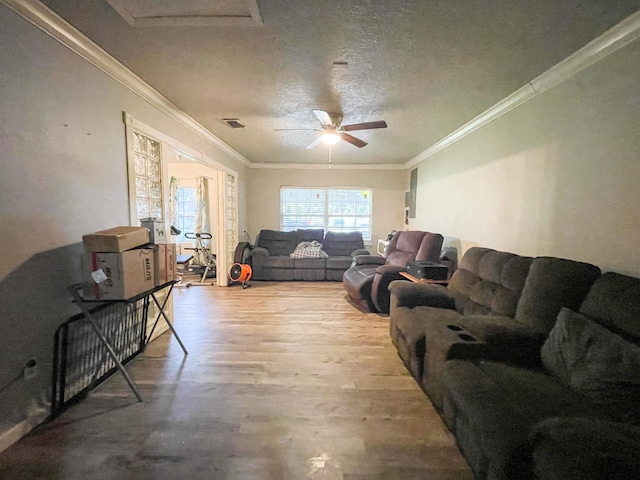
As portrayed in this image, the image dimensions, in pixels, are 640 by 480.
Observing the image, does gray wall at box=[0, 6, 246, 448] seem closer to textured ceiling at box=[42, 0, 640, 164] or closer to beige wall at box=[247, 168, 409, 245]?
textured ceiling at box=[42, 0, 640, 164]

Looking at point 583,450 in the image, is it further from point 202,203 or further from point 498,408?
point 202,203

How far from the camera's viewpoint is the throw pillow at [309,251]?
19.5ft

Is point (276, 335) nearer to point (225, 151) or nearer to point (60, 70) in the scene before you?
point (60, 70)

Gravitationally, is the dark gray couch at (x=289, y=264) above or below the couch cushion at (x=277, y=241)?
below

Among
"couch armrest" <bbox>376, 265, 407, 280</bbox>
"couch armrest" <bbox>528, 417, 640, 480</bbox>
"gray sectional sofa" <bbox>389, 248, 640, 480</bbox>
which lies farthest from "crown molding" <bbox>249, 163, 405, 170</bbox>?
"couch armrest" <bbox>528, 417, 640, 480</bbox>

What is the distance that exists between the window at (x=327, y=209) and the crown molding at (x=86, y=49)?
143 inches

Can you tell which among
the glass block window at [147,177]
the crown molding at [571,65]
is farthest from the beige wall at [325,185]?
the glass block window at [147,177]

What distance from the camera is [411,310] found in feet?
8.87

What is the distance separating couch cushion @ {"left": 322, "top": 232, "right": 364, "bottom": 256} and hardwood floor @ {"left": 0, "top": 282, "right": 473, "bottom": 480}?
11.2 ft

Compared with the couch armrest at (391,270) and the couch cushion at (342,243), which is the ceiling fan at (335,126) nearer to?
the couch armrest at (391,270)

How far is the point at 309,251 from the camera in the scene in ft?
19.7

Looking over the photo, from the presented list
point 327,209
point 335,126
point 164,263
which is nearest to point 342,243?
point 327,209

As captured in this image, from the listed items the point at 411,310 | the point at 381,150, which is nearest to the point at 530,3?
the point at 411,310

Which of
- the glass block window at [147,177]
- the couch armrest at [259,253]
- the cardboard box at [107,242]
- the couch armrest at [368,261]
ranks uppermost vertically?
the glass block window at [147,177]
